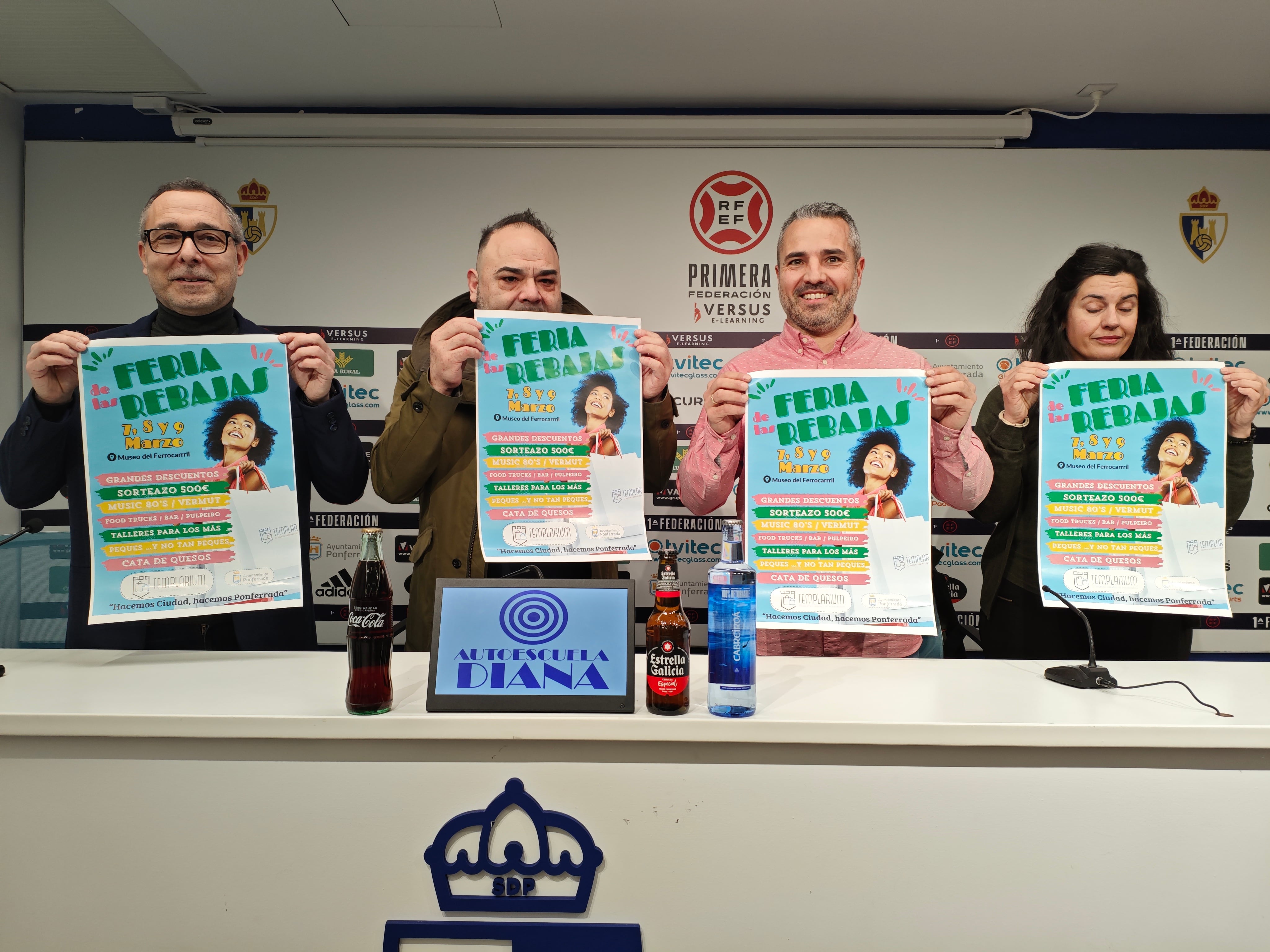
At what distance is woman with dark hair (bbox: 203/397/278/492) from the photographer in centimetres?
178

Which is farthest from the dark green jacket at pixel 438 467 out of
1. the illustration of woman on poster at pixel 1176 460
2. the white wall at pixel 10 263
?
the white wall at pixel 10 263

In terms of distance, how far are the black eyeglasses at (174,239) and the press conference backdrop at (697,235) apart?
1607 mm

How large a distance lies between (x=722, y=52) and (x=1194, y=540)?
251cm

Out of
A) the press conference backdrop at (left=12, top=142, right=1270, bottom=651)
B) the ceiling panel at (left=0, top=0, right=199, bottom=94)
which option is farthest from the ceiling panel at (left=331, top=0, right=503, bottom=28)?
the ceiling panel at (left=0, top=0, right=199, bottom=94)

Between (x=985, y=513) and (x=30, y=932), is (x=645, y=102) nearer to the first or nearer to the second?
(x=985, y=513)

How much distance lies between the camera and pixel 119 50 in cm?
313

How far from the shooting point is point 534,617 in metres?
1.42

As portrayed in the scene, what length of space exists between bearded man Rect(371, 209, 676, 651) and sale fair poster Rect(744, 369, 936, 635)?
0.31 m

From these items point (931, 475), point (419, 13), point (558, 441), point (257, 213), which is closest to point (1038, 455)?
point (931, 475)

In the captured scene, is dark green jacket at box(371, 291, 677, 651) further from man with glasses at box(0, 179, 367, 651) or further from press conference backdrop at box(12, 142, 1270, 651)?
press conference backdrop at box(12, 142, 1270, 651)

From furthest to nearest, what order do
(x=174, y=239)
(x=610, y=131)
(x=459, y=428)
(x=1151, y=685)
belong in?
1. (x=610, y=131)
2. (x=459, y=428)
3. (x=174, y=239)
4. (x=1151, y=685)

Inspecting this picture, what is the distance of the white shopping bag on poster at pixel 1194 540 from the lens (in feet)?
6.11

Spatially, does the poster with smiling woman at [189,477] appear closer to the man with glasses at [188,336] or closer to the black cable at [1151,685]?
the man with glasses at [188,336]

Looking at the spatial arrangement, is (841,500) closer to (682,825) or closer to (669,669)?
(669,669)
